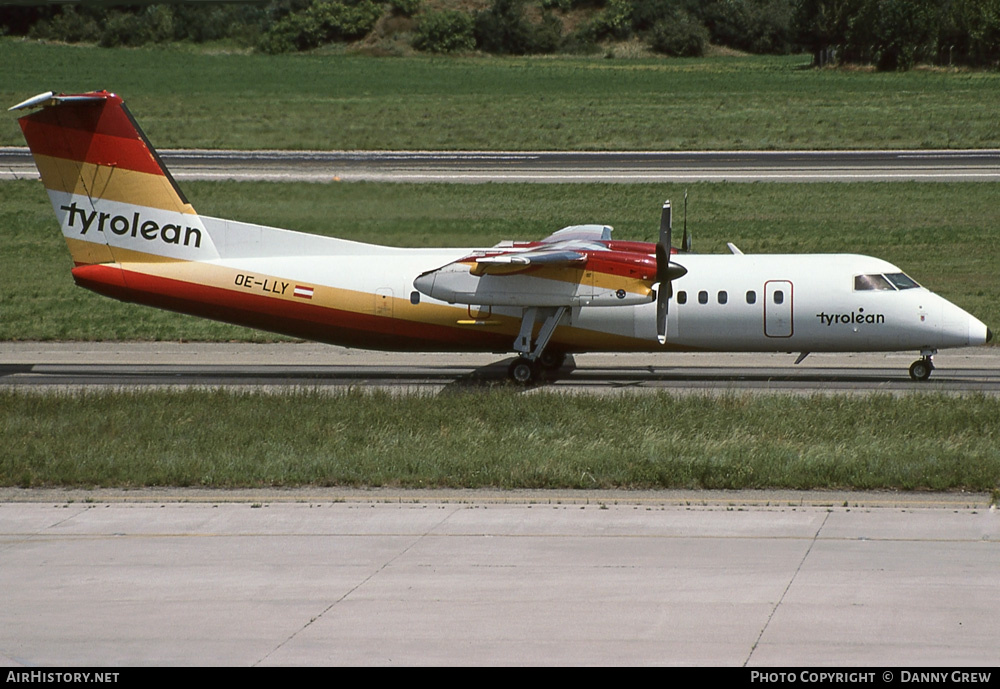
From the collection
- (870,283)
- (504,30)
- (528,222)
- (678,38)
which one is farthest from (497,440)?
(678,38)

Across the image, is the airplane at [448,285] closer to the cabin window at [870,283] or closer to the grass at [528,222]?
the cabin window at [870,283]

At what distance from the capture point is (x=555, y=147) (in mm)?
67562

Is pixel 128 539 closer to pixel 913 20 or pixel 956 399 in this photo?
pixel 956 399

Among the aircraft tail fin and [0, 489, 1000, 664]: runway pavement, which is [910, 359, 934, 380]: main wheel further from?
the aircraft tail fin

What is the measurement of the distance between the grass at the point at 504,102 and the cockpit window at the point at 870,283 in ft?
137

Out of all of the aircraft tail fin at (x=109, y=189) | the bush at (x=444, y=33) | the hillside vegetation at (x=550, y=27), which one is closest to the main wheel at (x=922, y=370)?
the aircraft tail fin at (x=109, y=189)

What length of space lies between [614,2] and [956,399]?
121697 mm

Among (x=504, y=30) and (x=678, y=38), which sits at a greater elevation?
(x=504, y=30)

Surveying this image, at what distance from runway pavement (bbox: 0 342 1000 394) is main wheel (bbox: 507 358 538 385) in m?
0.41

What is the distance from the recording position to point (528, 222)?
154ft

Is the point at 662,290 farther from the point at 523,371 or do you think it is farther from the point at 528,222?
the point at 528,222

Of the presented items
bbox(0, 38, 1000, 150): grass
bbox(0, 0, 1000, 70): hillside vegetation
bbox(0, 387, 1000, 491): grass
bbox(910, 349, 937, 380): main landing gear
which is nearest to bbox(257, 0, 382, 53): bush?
bbox(0, 0, 1000, 70): hillside vegetation

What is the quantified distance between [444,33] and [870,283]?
108 meters
